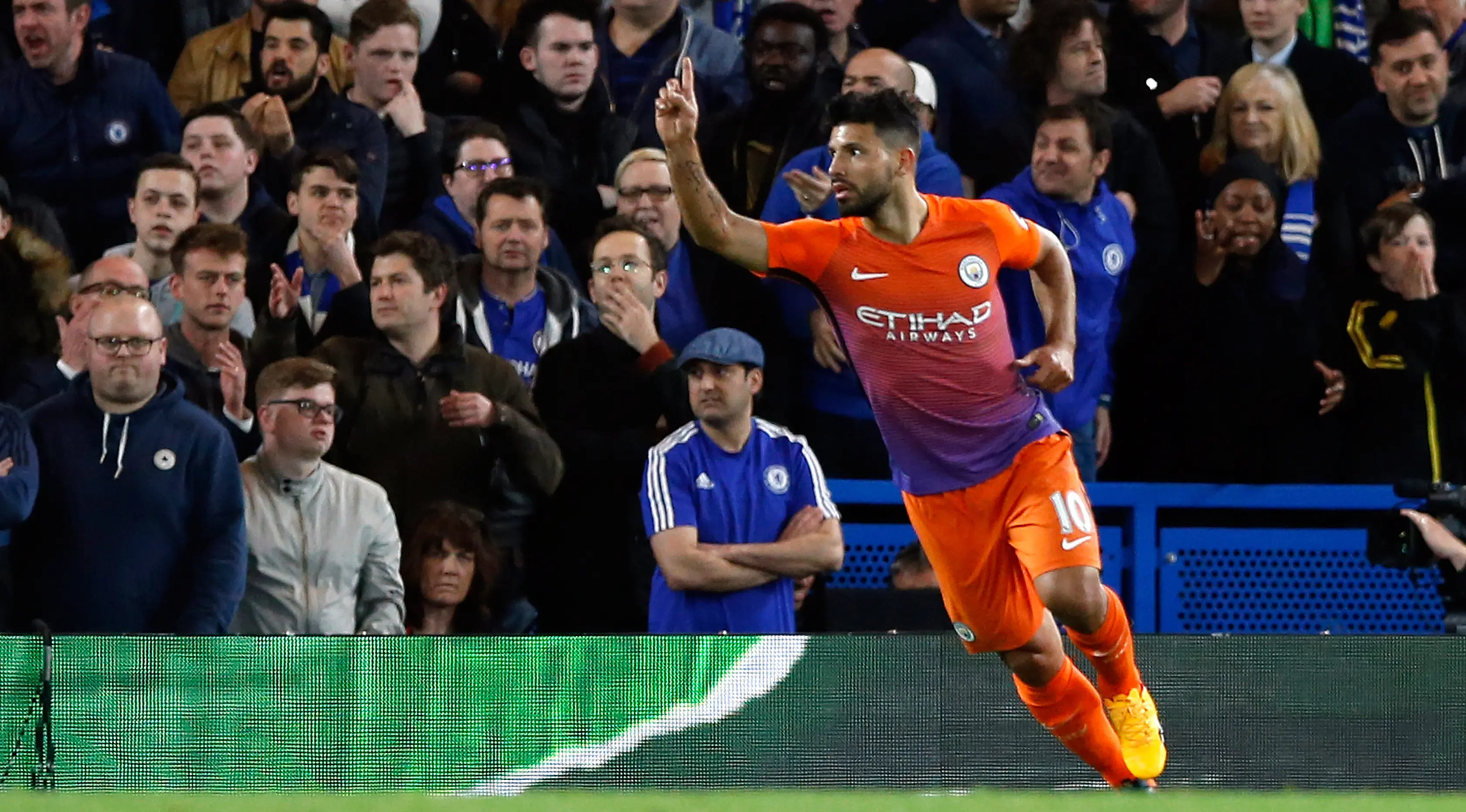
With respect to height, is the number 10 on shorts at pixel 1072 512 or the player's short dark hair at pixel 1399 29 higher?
the player's short dark hair at pixel 1399 29

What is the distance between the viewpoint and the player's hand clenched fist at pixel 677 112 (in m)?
5.23

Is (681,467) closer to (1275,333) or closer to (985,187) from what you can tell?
(985,187)

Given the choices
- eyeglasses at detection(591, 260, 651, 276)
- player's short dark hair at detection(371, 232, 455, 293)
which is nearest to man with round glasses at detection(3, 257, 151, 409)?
player's short dark hair at detection(371, 232, 455, 293)

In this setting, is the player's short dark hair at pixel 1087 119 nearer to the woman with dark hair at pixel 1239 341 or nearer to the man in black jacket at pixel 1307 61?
the woman with dark hair at pixel 1239 341

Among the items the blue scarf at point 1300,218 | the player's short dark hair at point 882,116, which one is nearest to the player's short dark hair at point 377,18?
the player's short dark hair at point 882,116

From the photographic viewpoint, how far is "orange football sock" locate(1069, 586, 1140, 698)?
571 centimetres

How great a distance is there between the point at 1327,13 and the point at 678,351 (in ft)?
12.0

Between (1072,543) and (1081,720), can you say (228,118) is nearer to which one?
(1072,543)

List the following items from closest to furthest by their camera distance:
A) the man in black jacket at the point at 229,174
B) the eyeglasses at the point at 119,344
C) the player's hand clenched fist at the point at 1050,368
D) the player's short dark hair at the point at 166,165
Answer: the player's hand clenched fist at the point at 1050,368 → the eyeglasses at the point at 119,344 → the player's short dark hair at the point at 166,165 → the man in black jacket at the point at 229,174

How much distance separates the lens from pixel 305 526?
7.27 meters

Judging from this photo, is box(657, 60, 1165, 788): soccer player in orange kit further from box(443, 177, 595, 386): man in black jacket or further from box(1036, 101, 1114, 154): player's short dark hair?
box(1036, 101, 1114, 154): player's short dark hair

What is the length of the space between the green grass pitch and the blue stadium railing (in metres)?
3.61

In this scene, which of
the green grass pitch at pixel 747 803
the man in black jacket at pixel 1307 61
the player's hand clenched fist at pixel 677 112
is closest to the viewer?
the green grass pitch at pixel 747 803

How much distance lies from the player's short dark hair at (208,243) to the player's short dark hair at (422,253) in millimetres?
529
